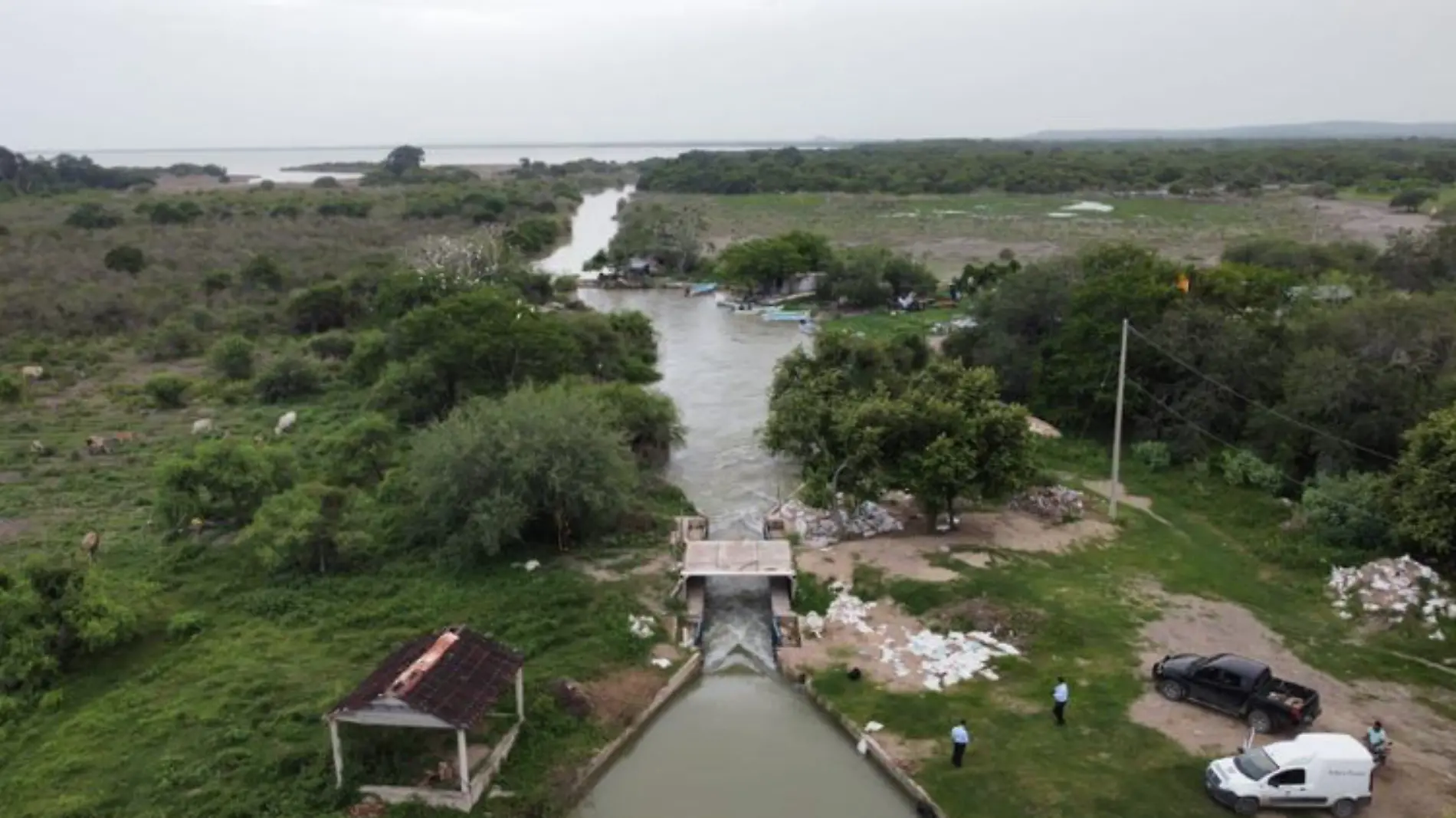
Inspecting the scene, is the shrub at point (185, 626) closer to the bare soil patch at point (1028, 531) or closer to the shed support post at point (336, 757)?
the shed support post at point (336, 757)

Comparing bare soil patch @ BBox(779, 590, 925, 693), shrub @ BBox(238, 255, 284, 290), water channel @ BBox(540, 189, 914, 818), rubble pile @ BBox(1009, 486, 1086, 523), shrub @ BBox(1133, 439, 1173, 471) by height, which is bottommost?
water channel @ BBox(540, 189, 914, 818)

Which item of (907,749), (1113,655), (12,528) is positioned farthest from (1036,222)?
(12,528)

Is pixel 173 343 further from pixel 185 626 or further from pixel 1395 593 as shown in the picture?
pixel 1395 593

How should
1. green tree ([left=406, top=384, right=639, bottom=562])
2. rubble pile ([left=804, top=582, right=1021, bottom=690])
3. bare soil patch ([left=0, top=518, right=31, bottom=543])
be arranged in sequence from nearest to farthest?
rubble pile ([left=804, top=582, right=1021, bottom=690]), green tree ([left=406, top=384, right=639, bottom=562]), bare soil patch ([left=0, top=518, right=31, bottom=543])

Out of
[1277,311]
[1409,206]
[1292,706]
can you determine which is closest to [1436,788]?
[1292,706]

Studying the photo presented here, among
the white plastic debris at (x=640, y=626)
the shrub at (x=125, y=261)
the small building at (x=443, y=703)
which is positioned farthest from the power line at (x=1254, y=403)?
the shrub at (x=125, y=261)

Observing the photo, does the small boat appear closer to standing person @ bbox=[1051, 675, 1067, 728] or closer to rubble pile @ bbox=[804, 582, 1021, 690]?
rubble pile @ bbox=[804, 582, 1021, 690]

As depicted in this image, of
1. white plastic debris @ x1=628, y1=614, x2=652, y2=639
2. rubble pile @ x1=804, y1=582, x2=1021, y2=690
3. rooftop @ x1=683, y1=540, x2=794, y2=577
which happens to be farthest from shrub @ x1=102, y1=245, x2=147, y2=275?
rubble pile @ x1=804, y1=582, x2=1021, y2=690
